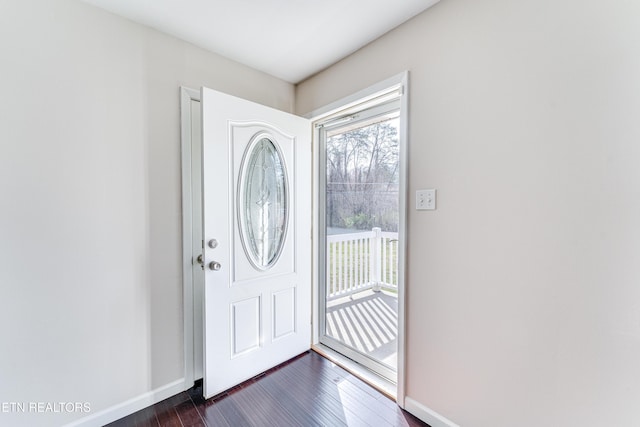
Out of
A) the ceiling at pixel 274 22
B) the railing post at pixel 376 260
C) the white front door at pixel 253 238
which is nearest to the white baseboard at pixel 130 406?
the white front door at pixel 253 238

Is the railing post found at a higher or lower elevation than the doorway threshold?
higher

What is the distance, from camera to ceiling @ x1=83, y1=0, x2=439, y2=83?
1.48 m

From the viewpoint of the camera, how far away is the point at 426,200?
1.54 meters

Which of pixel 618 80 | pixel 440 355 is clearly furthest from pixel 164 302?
pixel 618 80

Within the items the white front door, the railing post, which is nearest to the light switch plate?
the railing post

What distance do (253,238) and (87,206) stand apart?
3.19 ft

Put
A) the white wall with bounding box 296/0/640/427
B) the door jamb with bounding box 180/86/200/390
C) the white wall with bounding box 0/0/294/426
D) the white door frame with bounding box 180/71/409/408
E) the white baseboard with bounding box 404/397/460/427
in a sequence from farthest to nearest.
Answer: the door jamb with bounding box 180/86/200/390 < the white door frame with bounding box 180/71/409/408 < the white baseboard with bounding box 404/397/460/427 < the white wall with bounding box 0/0/294/426 < the white wall with bounding box 296/0/640/427

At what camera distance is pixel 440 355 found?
149 centimetres

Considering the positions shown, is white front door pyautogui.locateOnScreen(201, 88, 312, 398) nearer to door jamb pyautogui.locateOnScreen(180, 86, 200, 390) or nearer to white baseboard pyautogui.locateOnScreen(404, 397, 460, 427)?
door jamb pyautogui.locateOnScreen(180, 86, 200, 390)

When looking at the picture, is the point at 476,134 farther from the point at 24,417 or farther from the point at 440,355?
the point at 24,417

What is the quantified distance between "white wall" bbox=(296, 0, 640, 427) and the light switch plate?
38mm

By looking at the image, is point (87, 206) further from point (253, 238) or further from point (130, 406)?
point (130, 406)

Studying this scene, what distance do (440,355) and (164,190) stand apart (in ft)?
6.43

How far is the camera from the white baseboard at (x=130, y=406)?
1.48 metres
